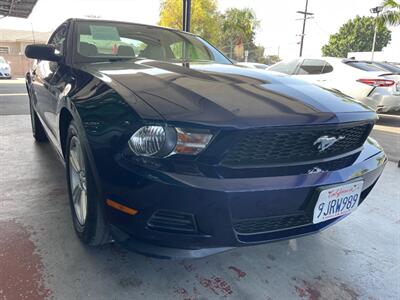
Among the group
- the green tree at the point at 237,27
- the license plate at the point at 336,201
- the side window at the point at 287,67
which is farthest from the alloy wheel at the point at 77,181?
the green tree at the point at 237,27

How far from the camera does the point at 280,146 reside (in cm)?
153

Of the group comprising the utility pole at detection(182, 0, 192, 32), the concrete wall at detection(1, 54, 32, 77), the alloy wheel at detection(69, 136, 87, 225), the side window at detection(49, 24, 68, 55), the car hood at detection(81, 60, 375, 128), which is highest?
the utility pole at detection(182, 0, 192, 32)

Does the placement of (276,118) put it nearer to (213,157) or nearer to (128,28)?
(213,157)

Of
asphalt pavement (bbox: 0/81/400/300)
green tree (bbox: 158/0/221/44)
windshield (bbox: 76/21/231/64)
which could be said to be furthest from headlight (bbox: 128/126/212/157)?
green tree (bbox: 158/0/221/44)

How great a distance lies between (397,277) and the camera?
193 centimetres

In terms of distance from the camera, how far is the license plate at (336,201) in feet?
5.28

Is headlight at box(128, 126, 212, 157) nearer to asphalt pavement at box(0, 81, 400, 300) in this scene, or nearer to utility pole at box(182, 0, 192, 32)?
asphalt pavement at box(0, 81, 400, 300)

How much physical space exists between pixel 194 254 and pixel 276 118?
70 centimetres

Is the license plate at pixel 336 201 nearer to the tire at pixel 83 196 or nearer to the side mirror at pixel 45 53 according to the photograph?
the tire at pixel 83 196

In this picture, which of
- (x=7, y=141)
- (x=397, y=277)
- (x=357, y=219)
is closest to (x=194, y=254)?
(x=397, y=277)

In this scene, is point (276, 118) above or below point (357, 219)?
above

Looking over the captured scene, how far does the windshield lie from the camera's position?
254 cm

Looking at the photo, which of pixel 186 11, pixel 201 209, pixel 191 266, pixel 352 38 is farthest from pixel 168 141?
pixel 352 38

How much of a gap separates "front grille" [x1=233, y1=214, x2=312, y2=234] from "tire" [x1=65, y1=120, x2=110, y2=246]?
25.8 inches
